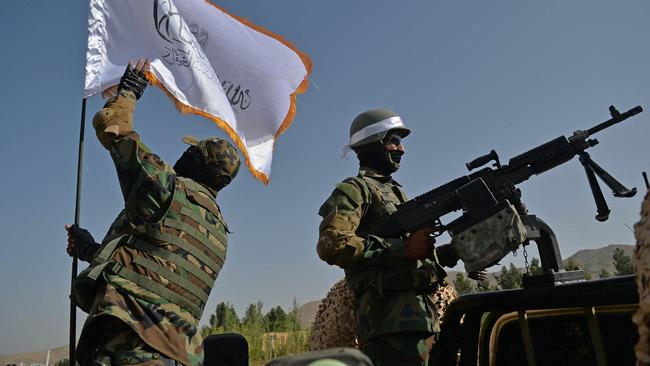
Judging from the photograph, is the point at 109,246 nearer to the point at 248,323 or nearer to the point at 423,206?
the point at 423,206

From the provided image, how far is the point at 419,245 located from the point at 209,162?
133 cm

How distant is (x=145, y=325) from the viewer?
2459mm

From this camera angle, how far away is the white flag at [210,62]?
474 cm

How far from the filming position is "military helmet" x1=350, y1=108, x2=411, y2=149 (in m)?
3.78

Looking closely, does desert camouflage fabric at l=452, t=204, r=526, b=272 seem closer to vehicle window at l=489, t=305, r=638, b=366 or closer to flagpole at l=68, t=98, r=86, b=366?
vehicle window at l=489, t=305, r=638, b=366

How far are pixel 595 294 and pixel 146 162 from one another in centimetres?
208

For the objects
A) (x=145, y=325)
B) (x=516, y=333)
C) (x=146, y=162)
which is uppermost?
(x=146, y=162)

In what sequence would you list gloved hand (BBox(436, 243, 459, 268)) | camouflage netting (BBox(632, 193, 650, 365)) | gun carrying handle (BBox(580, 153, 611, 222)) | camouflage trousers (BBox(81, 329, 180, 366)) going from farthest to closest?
gun carrying handle (BBox(580, 153, 611, 222))
gloved hand (BBox(436, 243, 459, 268))
camouflage trousers (BBox(81, 329, 180, 366))
camouflage netting (BBox(632, 193, 650, 365))

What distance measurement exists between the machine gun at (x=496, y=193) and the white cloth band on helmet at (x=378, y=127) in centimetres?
62

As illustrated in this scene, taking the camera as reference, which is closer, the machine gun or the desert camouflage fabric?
the desert camouflage fabric

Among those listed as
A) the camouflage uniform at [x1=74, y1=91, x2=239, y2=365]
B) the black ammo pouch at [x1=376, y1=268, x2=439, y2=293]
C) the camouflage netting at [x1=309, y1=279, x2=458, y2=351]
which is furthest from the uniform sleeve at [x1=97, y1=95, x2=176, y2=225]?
the camouflage netting at [x1=309, y1=279, x2=458, y2=351]

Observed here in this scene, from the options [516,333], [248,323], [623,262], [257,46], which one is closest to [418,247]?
[516,333]

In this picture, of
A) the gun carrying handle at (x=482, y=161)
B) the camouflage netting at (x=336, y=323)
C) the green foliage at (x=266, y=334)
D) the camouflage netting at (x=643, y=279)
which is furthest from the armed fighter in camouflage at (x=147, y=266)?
the green foliage at (x=266, y=334)

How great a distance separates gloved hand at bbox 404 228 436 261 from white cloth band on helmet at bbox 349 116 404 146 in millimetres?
945
